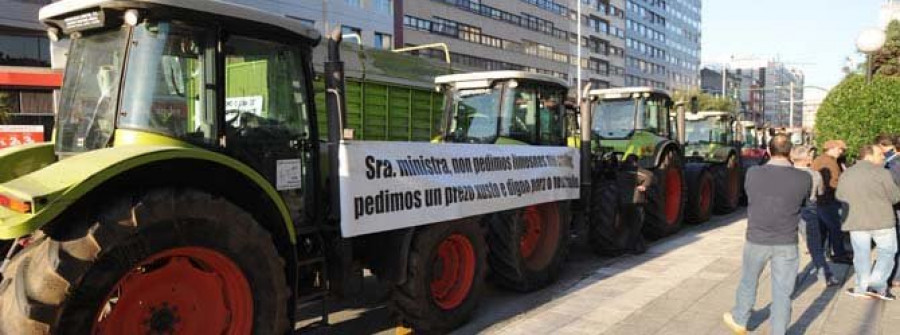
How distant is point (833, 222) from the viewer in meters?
8.05

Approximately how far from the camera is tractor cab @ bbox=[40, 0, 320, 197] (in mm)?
3801

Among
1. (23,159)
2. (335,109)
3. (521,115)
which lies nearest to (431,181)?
(335,109)

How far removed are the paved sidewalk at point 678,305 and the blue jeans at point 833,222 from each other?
1.18 feet

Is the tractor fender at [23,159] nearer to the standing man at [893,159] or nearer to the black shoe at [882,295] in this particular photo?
the black shoe at [882,295]

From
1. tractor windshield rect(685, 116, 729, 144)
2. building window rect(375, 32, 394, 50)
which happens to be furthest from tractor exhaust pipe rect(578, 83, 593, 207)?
building window rect(375, 32, 394, 50)

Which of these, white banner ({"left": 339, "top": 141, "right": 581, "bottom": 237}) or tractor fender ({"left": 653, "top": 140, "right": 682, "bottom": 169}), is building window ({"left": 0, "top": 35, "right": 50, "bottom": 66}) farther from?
white banner ({"left": 339, "top": 141, "right": 581, "bottom": 237})

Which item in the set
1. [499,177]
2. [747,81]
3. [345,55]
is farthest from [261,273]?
[747,81]

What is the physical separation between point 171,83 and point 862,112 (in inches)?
424

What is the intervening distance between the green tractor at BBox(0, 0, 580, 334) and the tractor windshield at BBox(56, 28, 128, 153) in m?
0.01

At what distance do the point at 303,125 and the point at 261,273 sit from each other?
3.75 ft

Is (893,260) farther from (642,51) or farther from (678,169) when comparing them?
(642,51)

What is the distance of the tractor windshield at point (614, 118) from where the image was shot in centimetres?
1126

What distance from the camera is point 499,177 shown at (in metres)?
6.30

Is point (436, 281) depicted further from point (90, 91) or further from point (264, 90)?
point (90, 91)
